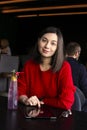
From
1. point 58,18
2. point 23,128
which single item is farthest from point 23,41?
point 23,128

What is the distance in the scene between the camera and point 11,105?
1.49m

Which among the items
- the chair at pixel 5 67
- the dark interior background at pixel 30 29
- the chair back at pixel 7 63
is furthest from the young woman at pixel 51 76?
the dark interior background at pixel 30 29

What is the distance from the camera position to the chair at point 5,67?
3799 millimetres

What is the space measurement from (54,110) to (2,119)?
31 cm

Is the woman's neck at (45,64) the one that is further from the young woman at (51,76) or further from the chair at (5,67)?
the chair at (5,67)

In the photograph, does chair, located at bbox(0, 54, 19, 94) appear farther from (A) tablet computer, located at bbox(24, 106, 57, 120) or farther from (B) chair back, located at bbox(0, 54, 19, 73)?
(A) tablet computer, located at bbox(24, 106, 57, 120)

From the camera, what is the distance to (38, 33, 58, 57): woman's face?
173cm

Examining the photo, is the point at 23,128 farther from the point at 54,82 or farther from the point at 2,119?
the point at 54,82

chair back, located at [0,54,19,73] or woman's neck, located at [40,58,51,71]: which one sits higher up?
woman's neck, located at [40,58,51,71]

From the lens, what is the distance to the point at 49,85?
1.79 metres

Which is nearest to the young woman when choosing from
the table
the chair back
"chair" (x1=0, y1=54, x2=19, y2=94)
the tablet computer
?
the tablet computer

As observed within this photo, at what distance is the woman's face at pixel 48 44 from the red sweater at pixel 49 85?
0.35ft

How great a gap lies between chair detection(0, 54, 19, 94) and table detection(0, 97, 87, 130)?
2.28 metres

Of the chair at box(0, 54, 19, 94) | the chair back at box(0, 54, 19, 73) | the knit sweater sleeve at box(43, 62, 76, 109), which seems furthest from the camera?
the chair back at box(0, 54, 19, 73)
